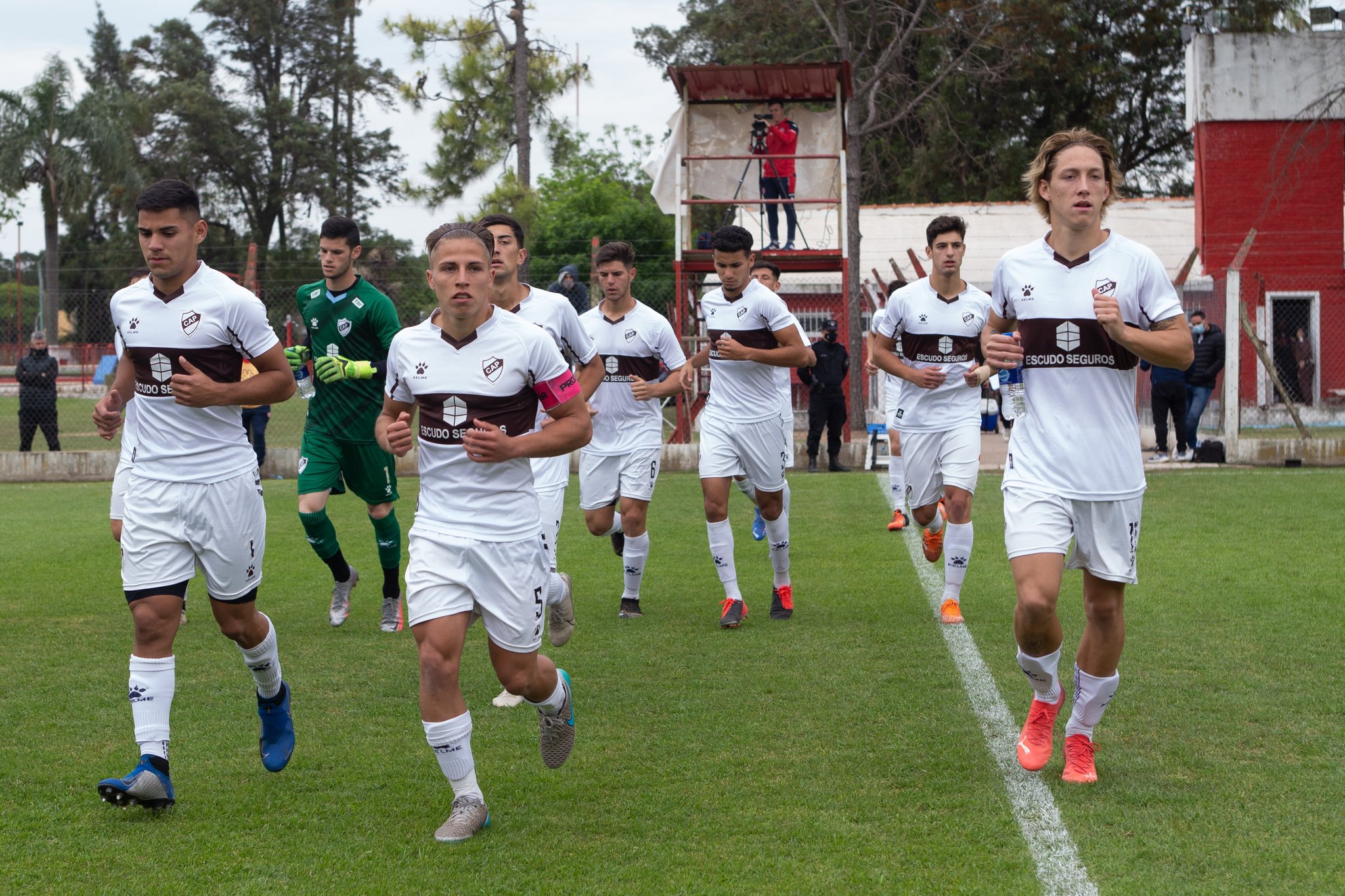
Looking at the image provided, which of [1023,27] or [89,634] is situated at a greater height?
[1023,27]

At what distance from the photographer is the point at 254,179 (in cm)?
5916

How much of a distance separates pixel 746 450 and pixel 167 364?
4261mm

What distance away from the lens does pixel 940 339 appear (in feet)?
28.7

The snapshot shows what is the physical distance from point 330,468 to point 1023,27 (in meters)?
31.8

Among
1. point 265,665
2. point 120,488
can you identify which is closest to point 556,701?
point 265,665

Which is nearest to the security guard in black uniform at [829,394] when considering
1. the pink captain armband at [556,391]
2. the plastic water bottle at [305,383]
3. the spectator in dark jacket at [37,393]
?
the plastic water bottle at [305,383]

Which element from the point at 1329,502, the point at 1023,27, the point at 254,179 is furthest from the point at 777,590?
the point at 254,179

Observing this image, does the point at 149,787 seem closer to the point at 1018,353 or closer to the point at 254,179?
the point at 1018,353

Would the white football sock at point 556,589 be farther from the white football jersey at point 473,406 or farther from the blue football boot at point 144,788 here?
the blue football boot at point 144,788

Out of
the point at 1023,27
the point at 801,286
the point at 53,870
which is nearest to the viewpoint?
the point at 53,870

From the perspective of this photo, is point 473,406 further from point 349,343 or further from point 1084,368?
point 349,343

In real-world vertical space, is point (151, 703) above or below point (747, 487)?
below

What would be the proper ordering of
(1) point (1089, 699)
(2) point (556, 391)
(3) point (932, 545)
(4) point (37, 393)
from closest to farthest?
(2) point (556, 391) → (1) point (1089, 699) → (3) point (932, 545) → (4) point (37, 393)

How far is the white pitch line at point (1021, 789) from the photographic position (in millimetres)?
4074
